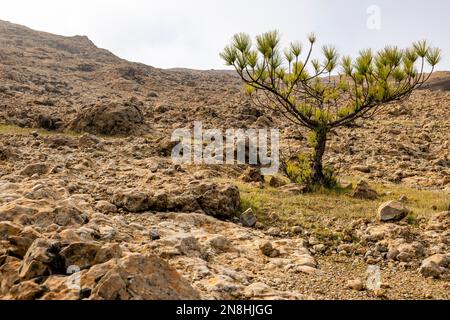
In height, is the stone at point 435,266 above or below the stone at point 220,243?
below

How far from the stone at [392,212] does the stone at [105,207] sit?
4.76m

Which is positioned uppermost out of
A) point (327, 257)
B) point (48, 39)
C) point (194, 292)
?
point (48, 39)

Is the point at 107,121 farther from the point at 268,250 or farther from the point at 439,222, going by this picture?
the point at 439,222

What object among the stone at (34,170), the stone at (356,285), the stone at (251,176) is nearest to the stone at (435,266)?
the stone at (356,285)

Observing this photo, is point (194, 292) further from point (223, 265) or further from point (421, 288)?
point (421, 288)

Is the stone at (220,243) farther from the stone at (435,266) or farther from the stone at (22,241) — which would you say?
the stone at (435,266)

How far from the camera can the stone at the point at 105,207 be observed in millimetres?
7184

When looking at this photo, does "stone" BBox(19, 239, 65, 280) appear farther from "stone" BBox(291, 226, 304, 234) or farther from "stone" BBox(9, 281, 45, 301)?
"stone" BBox(291, 226, 304, 234)

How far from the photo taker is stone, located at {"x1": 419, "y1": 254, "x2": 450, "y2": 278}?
5.52 meters

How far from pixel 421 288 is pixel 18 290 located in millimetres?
4449

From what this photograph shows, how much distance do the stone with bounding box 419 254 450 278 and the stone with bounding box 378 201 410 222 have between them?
73.8 inches

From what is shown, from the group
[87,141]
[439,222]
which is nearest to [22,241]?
[439,222]
